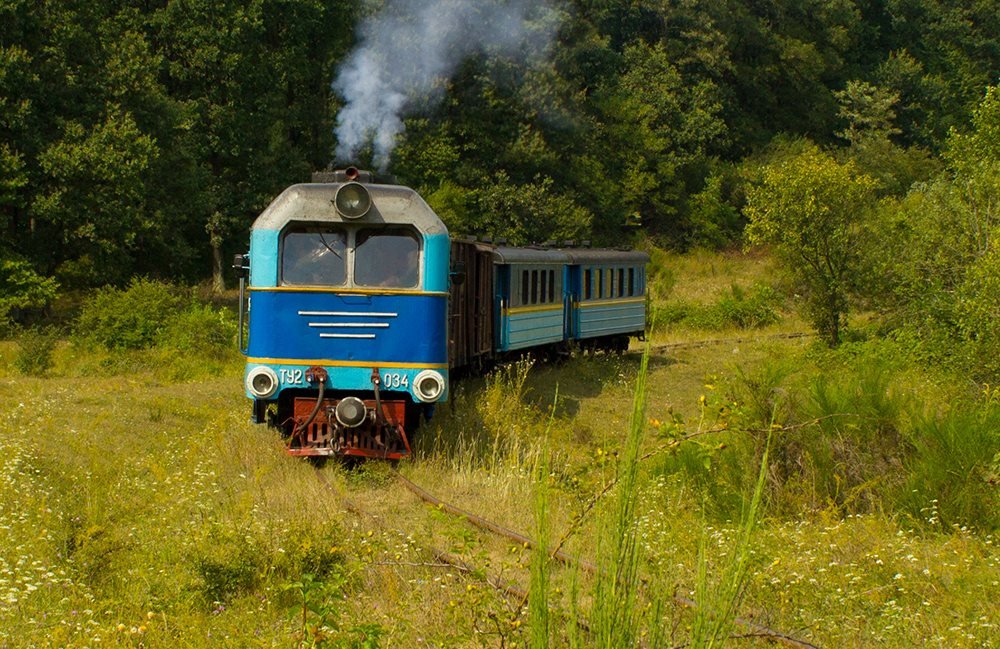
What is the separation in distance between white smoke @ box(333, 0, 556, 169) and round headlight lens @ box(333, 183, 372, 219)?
868 centimetres

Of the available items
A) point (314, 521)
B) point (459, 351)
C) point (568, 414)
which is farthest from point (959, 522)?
point (568, 414)

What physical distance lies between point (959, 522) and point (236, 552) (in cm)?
560

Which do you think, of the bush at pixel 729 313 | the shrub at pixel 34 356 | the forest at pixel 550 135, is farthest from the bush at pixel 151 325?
the bush at pixel 729 313

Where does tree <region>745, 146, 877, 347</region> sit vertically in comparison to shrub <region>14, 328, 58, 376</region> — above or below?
above

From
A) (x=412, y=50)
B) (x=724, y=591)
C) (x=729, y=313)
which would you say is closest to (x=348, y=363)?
(x=724, y=591)

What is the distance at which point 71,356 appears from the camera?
22.2 meters

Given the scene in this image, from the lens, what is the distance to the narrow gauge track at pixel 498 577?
5.66 m

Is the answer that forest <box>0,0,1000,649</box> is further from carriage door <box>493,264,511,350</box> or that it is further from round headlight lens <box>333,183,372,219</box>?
round headlight lens <box>333,183,372,219</box>

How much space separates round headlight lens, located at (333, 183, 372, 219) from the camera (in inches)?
452

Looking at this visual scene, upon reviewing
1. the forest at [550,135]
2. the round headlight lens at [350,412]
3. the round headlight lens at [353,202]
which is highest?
the forest at [550,135]

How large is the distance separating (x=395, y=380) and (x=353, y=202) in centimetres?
177

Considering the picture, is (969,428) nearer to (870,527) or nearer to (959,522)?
(959,522)

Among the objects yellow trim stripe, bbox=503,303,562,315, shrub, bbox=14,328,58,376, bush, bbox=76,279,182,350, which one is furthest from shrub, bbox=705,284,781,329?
shrub, bbox=14,328,58,376

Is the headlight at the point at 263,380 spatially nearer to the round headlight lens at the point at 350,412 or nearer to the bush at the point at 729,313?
the round headlight lens at the point at 350,412
